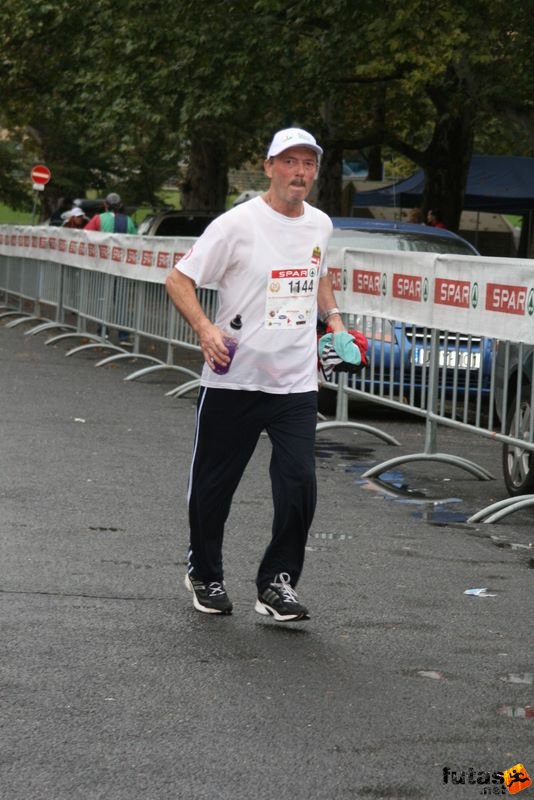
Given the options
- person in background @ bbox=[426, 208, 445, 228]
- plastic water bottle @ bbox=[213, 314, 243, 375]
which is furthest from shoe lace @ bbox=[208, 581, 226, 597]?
person in background @ bbox=[426, 208, 445, 228]

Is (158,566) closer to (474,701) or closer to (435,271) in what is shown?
(474,701)

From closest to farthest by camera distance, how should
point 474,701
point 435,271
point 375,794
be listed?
point 375,794 < point 474,701 < point 435,271

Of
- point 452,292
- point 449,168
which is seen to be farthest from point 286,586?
point 449,168

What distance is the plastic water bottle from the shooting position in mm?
6234

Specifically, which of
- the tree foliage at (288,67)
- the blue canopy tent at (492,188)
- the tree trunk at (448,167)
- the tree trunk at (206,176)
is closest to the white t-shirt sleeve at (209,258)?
the tree foliage at (288,67)

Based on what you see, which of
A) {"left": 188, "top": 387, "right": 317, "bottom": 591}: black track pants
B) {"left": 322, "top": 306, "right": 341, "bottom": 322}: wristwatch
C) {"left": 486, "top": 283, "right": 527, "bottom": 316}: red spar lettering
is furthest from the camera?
{"left": 486, "top": 283, "right": 527, "bottom": 316}: red spar lettering

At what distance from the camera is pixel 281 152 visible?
637 centimetres

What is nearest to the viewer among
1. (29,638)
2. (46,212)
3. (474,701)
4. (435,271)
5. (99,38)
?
(474,701)

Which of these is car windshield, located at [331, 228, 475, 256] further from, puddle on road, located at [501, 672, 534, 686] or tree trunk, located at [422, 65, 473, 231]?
tree trunk, located at [422, 65, 473, 231]

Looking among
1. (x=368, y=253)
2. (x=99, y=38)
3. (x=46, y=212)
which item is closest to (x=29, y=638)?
(x=368, y=253)

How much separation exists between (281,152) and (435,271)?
15.3 feet

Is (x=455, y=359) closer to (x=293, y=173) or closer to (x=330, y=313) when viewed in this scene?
(x=330, y=313)

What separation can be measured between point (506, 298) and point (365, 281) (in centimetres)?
265

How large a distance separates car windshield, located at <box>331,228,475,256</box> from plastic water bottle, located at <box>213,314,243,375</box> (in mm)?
9609
